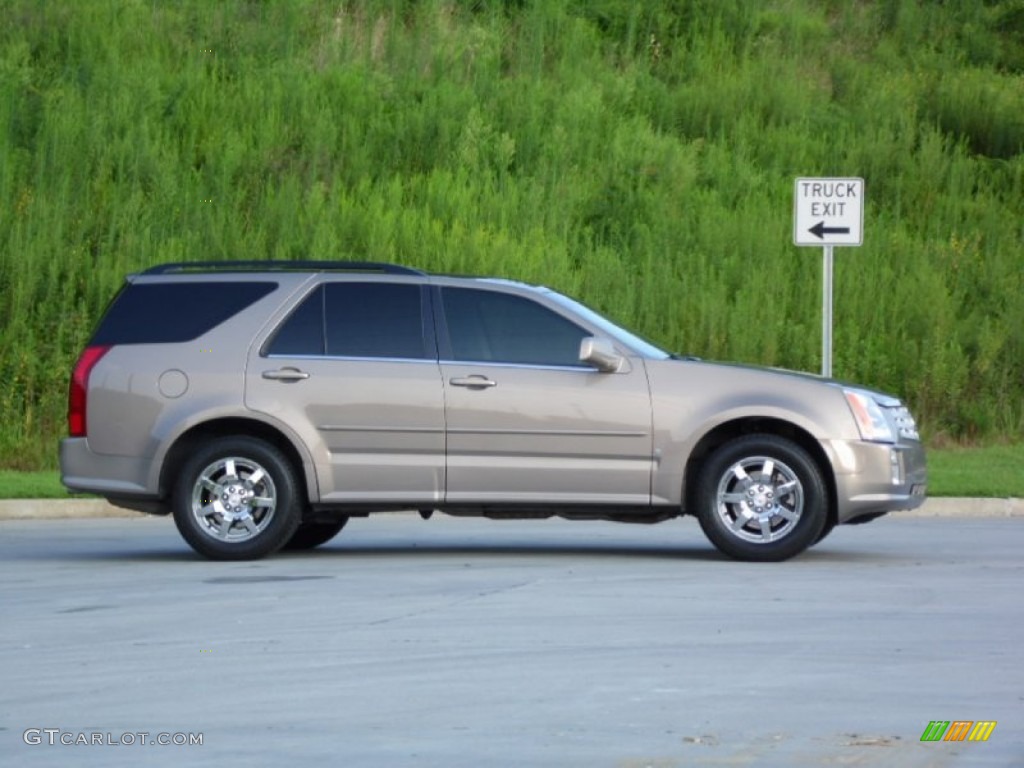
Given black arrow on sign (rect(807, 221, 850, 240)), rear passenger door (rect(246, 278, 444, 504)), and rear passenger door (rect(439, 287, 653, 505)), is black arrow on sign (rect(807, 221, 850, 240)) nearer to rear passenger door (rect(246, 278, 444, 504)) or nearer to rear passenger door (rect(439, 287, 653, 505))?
rear passenger door (rect(439, 287, 653, 505))

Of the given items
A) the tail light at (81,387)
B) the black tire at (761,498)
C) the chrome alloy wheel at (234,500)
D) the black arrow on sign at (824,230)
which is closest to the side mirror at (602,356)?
the black tire at (761,498)

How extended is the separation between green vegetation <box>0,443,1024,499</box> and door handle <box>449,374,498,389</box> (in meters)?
6.05

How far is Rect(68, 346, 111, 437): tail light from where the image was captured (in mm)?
14594

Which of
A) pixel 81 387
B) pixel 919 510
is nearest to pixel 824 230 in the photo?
pixel 919 510

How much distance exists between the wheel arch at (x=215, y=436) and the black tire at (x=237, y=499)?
70 millimetres

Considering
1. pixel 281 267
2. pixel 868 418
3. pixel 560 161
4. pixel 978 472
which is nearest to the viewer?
pixel 868 418

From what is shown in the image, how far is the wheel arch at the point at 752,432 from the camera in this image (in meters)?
14.2

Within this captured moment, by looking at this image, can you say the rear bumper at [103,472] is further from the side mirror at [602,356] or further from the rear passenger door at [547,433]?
the side mirror at [602,356]

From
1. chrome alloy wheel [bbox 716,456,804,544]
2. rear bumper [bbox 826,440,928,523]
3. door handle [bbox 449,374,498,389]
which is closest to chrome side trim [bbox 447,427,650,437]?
door handle [bbox 449,374,498,389]

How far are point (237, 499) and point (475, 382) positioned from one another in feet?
5.78

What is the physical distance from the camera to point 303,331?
14.6 meters

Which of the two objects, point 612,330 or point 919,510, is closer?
point 612,330

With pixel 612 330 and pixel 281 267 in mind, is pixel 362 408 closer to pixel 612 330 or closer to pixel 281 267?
pixel 281 267

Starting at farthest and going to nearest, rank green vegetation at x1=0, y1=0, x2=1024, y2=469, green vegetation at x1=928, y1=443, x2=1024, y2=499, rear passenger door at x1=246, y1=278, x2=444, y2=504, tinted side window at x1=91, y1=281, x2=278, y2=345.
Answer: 1. green vegetation at x1=0, y1=0, x2=1024, y2=469
2. green vegetation at x1=928, y1=443, x2=1024, y2=499
3. tinted side window at x1=91, y1=281, x2=278, y2=345
4. rear passenger door at x1=246, y1=278, x2=444, y2=504
